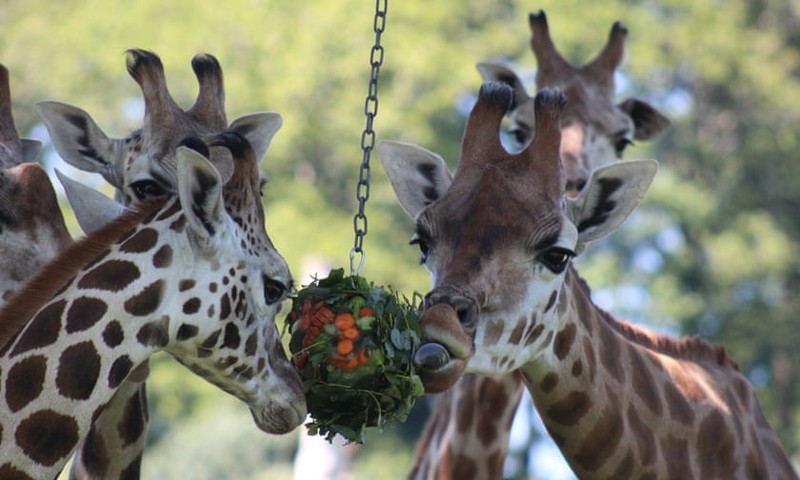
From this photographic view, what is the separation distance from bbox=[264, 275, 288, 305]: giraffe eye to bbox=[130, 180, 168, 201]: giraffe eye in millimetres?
1312

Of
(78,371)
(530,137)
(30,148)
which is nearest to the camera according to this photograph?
(78,371)

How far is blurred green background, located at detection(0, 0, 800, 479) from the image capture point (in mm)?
24500

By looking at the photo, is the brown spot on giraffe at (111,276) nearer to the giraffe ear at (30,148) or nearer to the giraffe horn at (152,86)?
the giraffe horn at (152,86)

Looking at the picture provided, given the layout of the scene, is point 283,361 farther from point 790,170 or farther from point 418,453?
point 790,170

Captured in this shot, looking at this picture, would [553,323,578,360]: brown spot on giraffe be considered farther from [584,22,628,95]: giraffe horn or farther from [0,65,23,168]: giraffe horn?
[584,22,628,95]: giraffe horn

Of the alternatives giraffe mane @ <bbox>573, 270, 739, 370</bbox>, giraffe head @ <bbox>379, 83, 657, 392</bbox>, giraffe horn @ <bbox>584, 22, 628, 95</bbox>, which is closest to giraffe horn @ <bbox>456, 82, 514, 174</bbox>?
giraffe head @ <bbox>379, 83, 657, 392</bbox>

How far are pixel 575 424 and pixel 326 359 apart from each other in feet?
4.79

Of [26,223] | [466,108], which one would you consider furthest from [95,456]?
[466,108]

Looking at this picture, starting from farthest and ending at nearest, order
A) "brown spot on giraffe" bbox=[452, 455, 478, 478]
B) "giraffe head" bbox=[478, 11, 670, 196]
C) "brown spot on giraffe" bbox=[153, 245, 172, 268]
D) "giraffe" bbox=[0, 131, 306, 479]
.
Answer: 1. "giraffe head" bbox=[478, 11, 670, 196]
2. "brown spot on giraffe" bbox=[452, 455, 478, 478]
3. "brown spot on giraffe" bbox=[153, 245, 172, 268]
4. "giraffe" bbox=[0, 131, 306, 479]

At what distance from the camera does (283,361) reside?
643 cm

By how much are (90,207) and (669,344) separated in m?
3.36

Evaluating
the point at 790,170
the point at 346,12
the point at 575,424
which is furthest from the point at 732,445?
the point at 790,170

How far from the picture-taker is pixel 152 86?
24.5 ft

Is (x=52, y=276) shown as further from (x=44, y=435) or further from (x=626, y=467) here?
(x=626, y=467)
